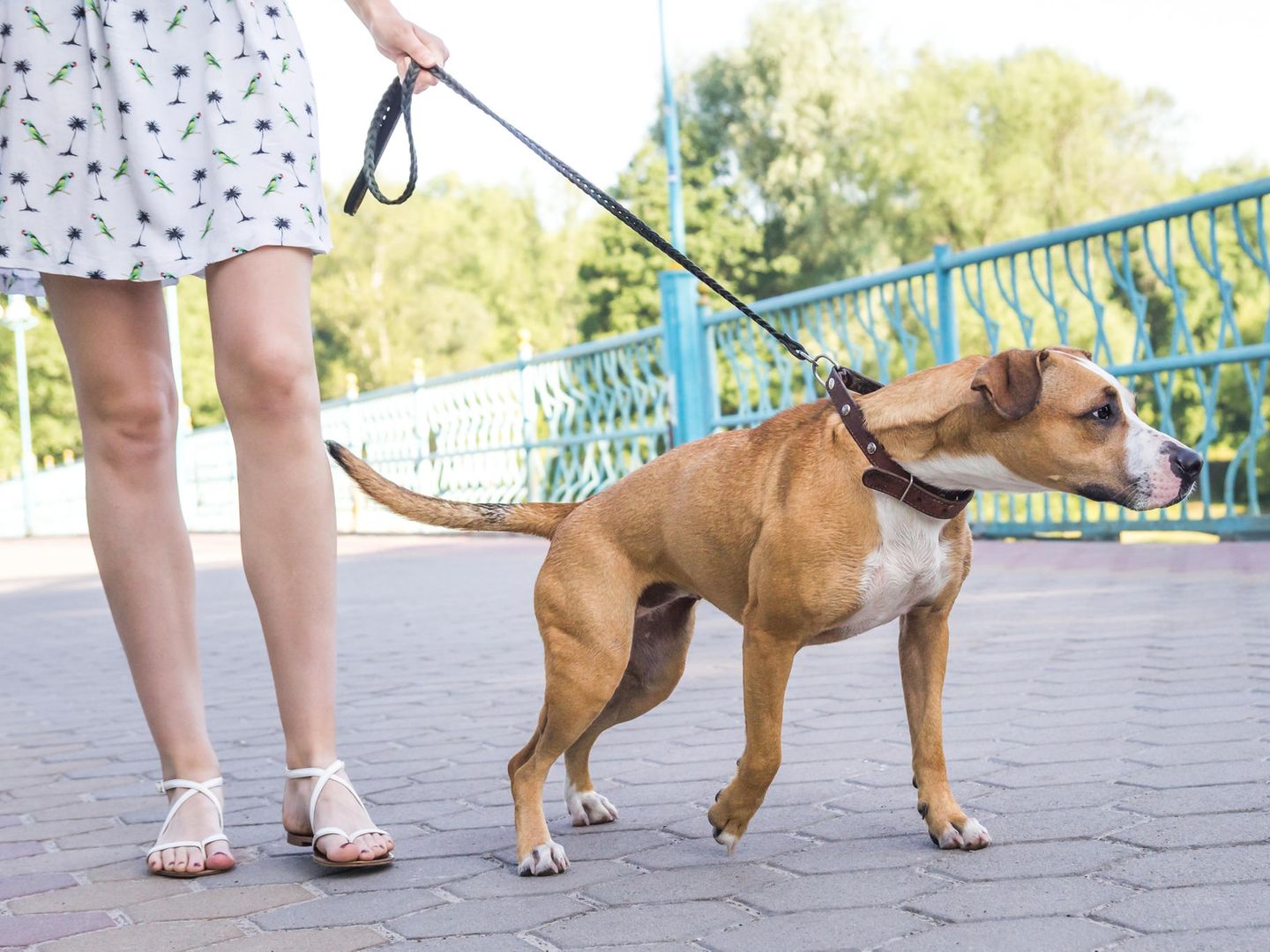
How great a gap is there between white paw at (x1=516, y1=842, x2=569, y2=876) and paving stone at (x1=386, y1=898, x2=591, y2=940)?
0.16 meters

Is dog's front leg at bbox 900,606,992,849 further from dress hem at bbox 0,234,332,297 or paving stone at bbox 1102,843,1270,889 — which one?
dress hem at bbox 0,234,332,297

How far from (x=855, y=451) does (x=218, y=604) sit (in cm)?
853

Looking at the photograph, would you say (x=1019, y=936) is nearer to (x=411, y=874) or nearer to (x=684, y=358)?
(x=411, y=874)

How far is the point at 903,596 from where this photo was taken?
120 inches

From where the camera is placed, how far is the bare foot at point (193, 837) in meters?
3.10

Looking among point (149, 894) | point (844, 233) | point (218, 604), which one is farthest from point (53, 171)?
point (844, 233)

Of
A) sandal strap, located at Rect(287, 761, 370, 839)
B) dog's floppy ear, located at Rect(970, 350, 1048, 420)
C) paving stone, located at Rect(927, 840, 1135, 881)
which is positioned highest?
dog's floppy ear, located at Rect(970, 350, 1048, 420)

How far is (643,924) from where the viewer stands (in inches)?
102

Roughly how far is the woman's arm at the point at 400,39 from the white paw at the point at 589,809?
1.82m

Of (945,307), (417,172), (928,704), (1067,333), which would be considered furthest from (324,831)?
(945,307)

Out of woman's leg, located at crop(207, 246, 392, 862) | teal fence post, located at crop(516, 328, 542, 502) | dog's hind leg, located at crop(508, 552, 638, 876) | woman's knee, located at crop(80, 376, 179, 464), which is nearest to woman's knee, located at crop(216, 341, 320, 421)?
woman's leg, located at crop(207, 246, 392, 862)

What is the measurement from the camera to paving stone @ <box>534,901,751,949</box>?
8.19 feet

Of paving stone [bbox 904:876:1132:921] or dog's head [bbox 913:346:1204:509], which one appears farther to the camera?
dog's head [bbox 913:346:1204:509]

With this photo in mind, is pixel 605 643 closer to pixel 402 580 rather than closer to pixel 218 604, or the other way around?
pixel 218 604
